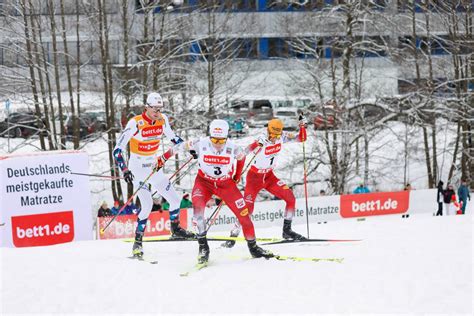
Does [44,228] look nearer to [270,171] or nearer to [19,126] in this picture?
[270,171]

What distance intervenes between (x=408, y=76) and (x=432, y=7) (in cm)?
278

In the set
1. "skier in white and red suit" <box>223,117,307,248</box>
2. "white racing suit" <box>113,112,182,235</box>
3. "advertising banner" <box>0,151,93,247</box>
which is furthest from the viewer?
"advertising banner" <box>0,151,93,247</box>

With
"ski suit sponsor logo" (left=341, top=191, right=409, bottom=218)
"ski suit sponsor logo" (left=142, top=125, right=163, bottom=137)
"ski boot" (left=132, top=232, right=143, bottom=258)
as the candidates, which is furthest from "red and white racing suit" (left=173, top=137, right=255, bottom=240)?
"ski suit sponsor logo" (left=341, top=191, right=409, bottom=218)

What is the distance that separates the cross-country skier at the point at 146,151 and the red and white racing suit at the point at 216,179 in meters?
0.75

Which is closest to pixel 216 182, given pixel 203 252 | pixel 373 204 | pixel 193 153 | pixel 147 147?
pixel 193 153

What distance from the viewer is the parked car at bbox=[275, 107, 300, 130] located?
91.5 ft

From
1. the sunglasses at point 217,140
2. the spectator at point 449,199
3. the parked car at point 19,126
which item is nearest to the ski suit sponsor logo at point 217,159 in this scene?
the sunglasses at point 217,140

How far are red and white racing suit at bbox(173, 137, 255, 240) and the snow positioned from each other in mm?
618

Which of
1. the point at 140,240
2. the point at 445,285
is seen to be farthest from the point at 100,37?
the point at 445,285

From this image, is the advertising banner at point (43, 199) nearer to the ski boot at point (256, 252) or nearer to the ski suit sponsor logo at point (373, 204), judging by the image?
the ski boot at point (256, 252)

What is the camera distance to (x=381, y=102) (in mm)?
26250

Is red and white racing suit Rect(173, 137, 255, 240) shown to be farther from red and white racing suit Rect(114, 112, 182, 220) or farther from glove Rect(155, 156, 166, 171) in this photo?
red and white racing suit Rect(114, 112, 182, 220)

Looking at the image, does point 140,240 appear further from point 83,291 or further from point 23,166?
Result: point 23,166

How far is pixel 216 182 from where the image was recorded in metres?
9.45
